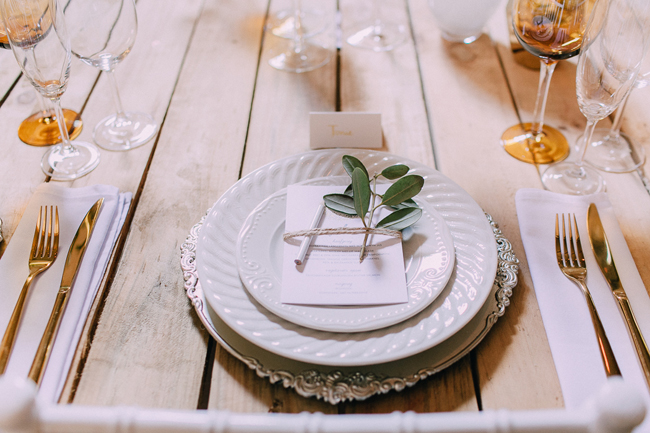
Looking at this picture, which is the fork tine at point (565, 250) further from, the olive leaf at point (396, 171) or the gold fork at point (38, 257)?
the gold fork at point (38, 257)

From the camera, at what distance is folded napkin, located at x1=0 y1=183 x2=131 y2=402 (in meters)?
0.57

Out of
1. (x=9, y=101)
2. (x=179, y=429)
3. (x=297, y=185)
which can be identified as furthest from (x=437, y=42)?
(x=179, y=429)

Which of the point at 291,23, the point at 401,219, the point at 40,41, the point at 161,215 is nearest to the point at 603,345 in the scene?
the point at 401,219

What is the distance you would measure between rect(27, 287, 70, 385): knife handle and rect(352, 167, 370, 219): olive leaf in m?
0.38

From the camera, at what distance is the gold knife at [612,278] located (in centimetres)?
57

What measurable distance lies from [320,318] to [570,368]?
29 centimetres

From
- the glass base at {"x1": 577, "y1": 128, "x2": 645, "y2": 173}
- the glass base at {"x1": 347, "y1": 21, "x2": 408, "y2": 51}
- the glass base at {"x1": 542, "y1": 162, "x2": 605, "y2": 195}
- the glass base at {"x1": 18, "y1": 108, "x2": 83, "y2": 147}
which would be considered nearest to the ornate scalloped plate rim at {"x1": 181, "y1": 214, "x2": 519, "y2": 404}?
the glass base at {"x1": 542, "y1": 162, "x2": 605, "y2": 195}

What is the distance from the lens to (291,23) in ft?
4.42

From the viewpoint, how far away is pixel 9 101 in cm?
106

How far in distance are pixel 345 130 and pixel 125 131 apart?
42 cm

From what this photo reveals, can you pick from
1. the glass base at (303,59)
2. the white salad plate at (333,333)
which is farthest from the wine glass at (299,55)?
the white salad plate at (333,333)

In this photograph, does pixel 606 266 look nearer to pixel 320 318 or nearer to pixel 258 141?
pixel 320 318

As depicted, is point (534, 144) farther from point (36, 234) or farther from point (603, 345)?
point (36, 234)

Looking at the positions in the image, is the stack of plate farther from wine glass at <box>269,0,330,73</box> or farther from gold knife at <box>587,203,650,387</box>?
wine glass at <box>269,0,330,73</box>
